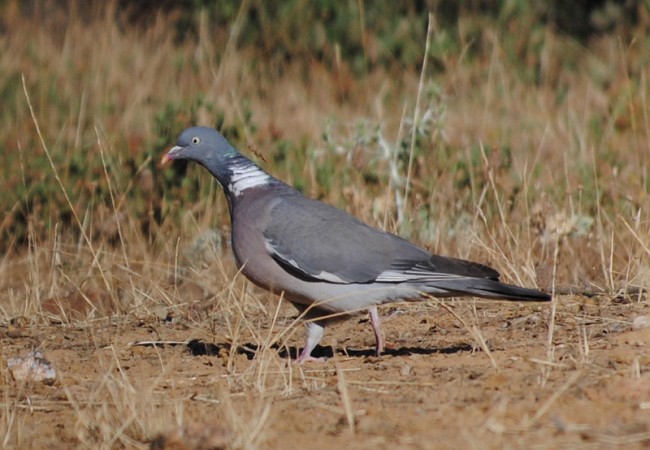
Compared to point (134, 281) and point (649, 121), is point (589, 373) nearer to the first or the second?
point (134, 281)

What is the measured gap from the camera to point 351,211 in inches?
277

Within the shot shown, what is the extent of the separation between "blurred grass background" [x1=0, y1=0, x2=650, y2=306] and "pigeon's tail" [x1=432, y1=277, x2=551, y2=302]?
2.22 feet

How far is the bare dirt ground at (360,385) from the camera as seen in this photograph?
3.55 metres

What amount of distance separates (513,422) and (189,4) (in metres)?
9.38

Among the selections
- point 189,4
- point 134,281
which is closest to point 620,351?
point 134,281

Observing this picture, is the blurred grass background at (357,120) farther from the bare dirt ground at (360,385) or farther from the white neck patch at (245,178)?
the bare dirt ground at (360,385)

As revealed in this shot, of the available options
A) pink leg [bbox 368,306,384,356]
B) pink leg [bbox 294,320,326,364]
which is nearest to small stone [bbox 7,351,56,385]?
pink leg [bbox 294,320,326,364]

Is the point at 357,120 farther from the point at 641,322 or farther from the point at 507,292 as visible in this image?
the point at 641,322

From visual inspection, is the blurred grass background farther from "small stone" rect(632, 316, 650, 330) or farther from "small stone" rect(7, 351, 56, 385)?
"small stone" rect(7, 351, 56, 385)

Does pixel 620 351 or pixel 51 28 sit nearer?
pixel 620 351

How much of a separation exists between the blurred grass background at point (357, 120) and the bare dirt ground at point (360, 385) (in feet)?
2.17

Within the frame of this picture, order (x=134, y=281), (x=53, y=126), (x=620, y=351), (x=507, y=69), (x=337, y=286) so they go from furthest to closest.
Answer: (x=507, y=69) < (x=53, y=126) < (x=134, y=281) < (x=337, y=286) < (x=620, y=351)

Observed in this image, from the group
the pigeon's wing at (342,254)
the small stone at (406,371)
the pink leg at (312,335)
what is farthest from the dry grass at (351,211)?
the pigeon's wing at (342,254)

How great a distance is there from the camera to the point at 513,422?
3.56 m
